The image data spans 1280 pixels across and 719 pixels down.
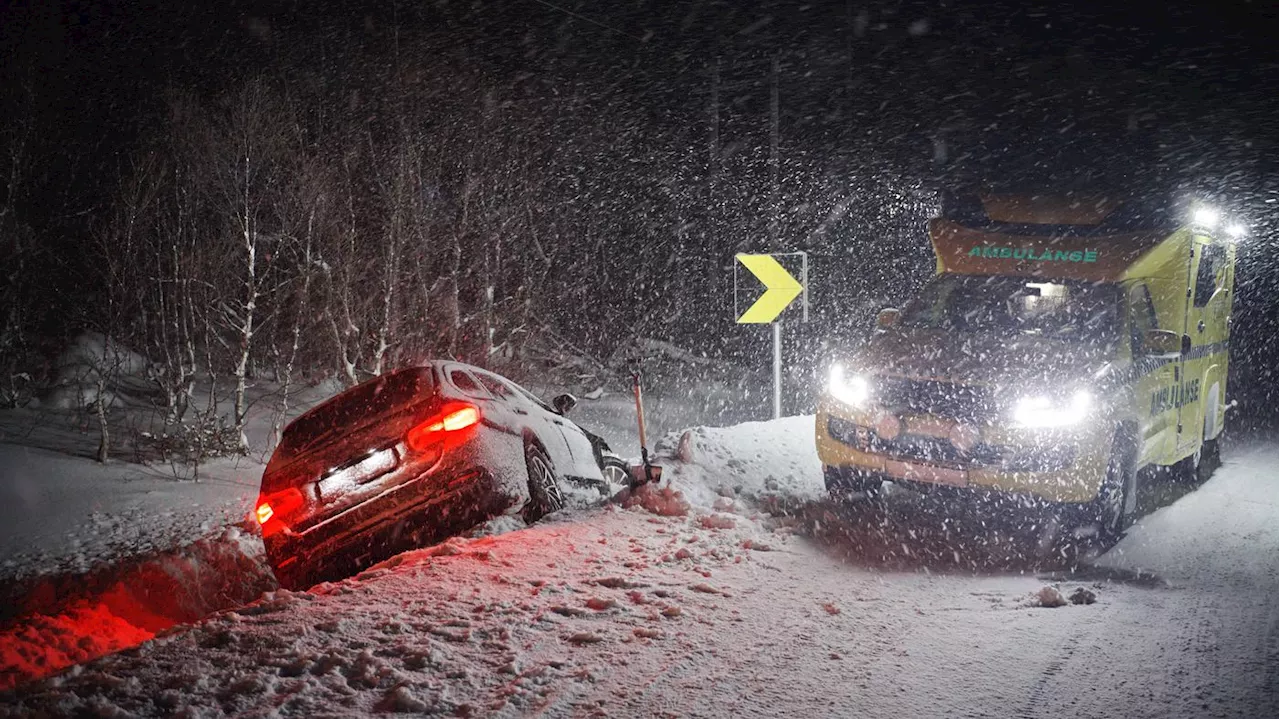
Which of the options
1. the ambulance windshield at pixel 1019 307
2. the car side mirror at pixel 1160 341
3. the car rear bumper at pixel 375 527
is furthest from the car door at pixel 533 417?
the car side mirror at pixel 1160 341

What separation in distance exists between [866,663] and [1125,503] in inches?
154

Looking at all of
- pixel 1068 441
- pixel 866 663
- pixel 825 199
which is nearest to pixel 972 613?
pixel 866 663

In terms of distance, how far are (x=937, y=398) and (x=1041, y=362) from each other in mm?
858

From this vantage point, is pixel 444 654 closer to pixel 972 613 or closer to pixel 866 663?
pixel 866 663

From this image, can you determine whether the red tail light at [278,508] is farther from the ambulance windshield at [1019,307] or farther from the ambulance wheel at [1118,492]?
the ambulance wheel at [1118,492]

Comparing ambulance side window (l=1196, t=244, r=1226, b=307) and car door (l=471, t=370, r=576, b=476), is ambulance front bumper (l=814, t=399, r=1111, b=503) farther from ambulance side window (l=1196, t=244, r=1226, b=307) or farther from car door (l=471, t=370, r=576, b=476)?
ambulance side window (l=1196, t=244, r=1226, b=307)

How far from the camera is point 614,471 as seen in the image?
9359 mm

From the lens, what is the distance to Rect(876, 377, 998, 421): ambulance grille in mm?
6566

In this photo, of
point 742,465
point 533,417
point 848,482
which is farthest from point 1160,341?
point 533,417

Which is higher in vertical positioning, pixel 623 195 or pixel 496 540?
pixel 623 195

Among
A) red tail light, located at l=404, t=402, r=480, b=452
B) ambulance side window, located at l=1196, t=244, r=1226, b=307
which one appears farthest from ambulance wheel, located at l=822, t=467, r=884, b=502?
ambulance side window, located at l=1196, t=244, r=1226, b=307

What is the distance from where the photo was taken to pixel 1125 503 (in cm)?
711

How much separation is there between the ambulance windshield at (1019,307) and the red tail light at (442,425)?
4.10 meters

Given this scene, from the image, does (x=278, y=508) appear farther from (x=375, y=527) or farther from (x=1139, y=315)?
(x=1139, y=315)
